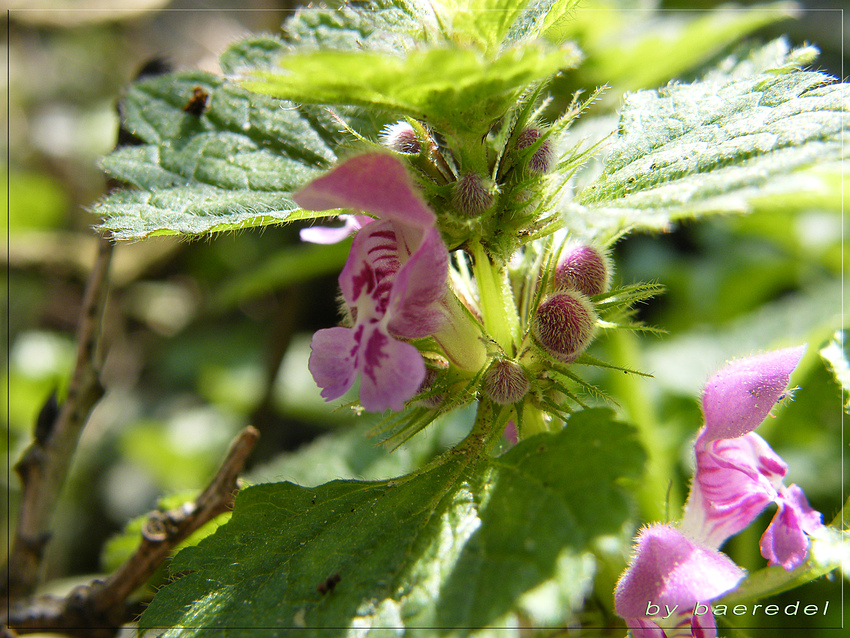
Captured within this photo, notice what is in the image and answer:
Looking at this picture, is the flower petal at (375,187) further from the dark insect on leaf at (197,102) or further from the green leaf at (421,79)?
the dark insect on leaf at (197,102)

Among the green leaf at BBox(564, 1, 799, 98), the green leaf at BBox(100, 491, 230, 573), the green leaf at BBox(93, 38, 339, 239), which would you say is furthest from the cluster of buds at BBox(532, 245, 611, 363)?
the green leaf at BBox(564, 1, 799, 98)

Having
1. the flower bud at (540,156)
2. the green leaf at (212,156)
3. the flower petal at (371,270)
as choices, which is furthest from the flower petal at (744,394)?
the green leaf at (212,156)

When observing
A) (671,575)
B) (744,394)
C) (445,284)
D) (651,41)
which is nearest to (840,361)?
(744,394)

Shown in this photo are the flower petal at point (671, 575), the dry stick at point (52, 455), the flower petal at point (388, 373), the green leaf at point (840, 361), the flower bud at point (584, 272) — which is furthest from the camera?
the dry stick at point (52, 455)

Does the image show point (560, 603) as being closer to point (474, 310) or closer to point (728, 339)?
point (474, 310)

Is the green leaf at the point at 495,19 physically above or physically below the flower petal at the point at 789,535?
above

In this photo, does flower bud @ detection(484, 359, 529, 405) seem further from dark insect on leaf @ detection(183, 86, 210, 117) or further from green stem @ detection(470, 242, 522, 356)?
dark insect on leaf @ detection(183, 86, 210, 117)

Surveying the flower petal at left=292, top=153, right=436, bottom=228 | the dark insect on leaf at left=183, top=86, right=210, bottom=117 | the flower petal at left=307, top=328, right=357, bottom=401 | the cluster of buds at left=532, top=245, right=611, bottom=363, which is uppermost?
the flower petal at left=292, top=153, right=436, bottom=228
